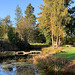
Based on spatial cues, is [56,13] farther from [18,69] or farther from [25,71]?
[25,71]

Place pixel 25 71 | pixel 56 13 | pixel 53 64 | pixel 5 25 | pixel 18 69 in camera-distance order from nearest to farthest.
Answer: pixel 25 71 → pixel 53 64 → pixel 18 69 → pixel 56 13 → pixel 5 25

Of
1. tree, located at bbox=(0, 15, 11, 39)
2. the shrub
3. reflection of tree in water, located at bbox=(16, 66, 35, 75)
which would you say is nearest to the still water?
reflection of tree in water, located at bbox=(16, 66, 35, 75)

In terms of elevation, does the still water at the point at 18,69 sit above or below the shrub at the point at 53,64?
below

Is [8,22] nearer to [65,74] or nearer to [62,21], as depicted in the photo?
[62,21]

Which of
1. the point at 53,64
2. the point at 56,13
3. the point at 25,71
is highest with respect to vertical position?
the point at 56,13

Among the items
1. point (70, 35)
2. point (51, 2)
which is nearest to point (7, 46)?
point (51, 2)

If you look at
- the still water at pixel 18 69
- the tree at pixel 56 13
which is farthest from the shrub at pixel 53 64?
the tree at pixel 56 13

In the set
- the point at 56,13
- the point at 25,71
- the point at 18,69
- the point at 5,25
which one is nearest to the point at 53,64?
the point at 25,71

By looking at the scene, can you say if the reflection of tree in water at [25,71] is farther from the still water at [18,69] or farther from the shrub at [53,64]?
the shrub at [53,64]

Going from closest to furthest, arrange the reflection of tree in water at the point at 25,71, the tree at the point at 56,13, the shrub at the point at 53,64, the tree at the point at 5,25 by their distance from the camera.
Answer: the reflection of tree in water at the point at 25,71 < the shrub at the point at 53,64 < the tree at the point at 56,13 < the tree at the point at 5,25

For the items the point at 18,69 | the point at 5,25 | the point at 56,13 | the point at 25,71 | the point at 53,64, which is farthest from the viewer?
the point at 5,25

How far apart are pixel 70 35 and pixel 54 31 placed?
1221 cm

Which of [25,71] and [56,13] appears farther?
[56,13]

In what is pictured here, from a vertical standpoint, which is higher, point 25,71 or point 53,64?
point 53,64
